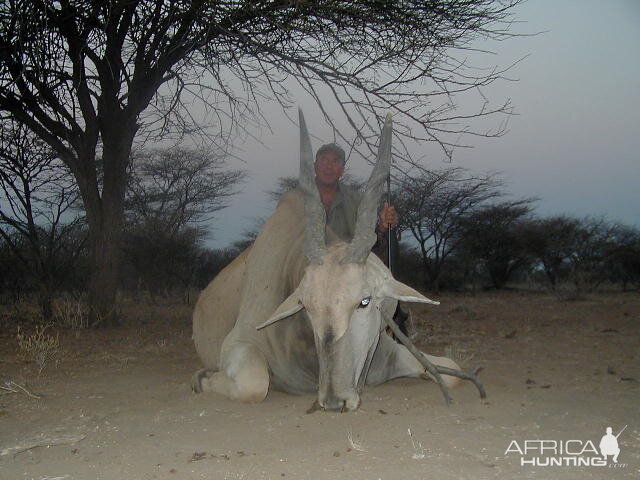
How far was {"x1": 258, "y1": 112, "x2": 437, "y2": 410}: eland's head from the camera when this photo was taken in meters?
2.79

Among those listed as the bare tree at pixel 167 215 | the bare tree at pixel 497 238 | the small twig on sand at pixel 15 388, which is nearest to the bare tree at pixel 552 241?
the bare tree at pixel 497 238

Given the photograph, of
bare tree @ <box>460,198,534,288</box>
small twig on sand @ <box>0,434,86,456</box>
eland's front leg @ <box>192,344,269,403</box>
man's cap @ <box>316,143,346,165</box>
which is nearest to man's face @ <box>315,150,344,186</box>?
man's cap @ <box>316,143,346,165</box>

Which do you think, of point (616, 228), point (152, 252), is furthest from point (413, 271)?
point (152, 252)

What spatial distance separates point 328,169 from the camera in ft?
14.6

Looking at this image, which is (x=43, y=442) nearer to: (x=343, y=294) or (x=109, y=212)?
(x=343, y=294)

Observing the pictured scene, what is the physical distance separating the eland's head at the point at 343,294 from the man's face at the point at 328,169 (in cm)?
122

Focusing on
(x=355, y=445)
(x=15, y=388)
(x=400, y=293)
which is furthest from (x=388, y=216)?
(x=15, y=388)

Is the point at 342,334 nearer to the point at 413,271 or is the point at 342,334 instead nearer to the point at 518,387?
the point at 518,387

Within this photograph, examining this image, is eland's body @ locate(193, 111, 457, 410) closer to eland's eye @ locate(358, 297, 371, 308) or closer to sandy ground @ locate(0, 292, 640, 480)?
eland's eye @ locate(358, 297, 371, 308)

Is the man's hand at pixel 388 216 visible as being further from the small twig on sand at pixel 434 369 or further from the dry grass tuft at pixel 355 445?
the dry grass tuft at pixel 355 445

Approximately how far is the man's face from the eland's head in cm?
122

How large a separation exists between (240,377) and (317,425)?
0.67m

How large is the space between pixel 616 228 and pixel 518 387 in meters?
19.4

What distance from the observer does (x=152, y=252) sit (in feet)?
51.3
